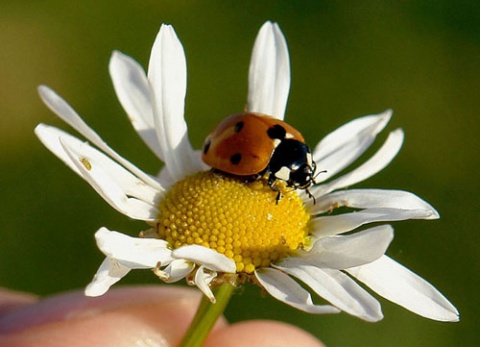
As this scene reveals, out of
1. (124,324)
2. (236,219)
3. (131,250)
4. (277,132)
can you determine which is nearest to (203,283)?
(131,250)

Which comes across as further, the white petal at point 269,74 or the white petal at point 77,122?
the white petal at point 269,74

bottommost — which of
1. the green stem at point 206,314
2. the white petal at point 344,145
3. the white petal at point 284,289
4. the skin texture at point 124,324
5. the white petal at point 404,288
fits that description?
the skin texture at point 124,324

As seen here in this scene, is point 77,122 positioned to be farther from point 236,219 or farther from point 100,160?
point 236,219

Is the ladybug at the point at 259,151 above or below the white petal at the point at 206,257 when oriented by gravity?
above

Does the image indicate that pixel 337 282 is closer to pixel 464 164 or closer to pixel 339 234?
pixel 339 234

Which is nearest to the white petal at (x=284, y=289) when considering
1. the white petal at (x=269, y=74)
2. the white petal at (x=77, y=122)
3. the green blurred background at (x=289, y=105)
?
the white petal at (x=77, y=122)

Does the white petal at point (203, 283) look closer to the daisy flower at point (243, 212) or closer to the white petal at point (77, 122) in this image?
the daisy flower at point (243, 212)

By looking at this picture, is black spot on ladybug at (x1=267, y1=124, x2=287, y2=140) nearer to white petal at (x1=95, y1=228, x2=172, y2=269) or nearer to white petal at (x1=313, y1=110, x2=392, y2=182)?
white petal at (x1=313, y1=110, x2=392, y2=182)
